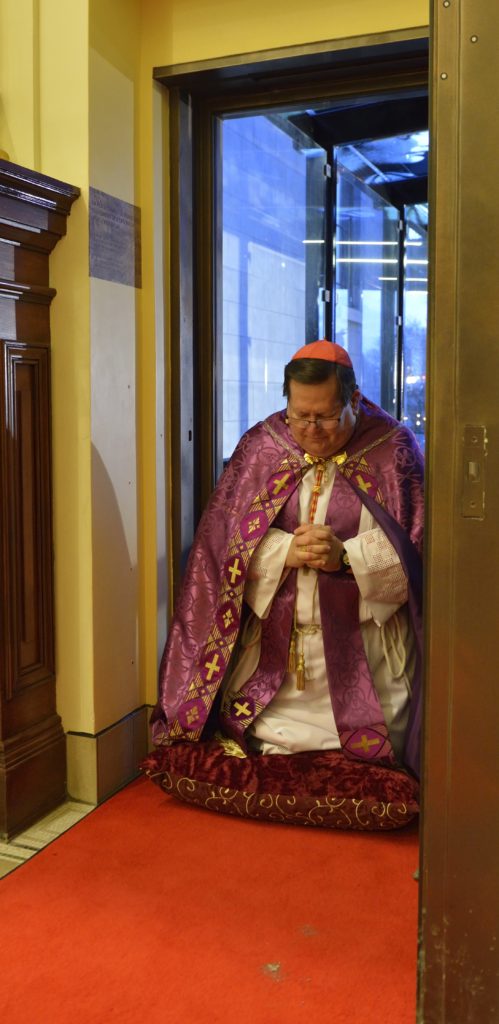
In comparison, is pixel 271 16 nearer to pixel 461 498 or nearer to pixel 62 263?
pixel 62 263

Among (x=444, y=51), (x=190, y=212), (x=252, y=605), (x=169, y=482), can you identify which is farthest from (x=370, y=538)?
(x=444, y=51)

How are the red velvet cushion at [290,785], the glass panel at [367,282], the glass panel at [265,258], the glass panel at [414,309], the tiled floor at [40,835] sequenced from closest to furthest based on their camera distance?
the tiled floor at [40,835], the red velvet cushion at [290,785], the glass panel at [265,258], the glass panel at [367,282], the glass panel at [414,309]

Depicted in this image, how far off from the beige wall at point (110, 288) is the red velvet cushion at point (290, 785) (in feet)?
1.03


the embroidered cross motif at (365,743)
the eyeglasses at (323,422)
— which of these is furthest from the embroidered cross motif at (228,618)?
the eyeglasses at (323,422)

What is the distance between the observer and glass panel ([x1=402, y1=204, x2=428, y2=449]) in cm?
619

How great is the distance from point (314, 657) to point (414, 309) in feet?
11.9

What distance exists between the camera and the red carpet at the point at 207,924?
84.4 inches

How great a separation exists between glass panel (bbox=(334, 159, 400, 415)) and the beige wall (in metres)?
1.78

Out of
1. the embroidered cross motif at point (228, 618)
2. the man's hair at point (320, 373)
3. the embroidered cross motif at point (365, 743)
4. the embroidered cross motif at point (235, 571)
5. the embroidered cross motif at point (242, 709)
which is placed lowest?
the embroidered cross motif at point (365, 743)

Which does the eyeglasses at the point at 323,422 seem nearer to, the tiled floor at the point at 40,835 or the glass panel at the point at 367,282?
the tiled floor at the point at 40,835

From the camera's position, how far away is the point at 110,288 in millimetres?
3131

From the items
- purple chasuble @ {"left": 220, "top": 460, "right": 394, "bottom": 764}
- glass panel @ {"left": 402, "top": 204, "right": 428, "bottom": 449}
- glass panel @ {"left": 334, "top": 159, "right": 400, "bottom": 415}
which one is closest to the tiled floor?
purple chasuble @ {"left": 220, "top": 460, "right": 394, "bottom": 764}

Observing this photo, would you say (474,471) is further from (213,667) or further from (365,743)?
(213,667)

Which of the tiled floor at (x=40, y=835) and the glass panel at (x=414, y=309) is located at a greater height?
the glass panel at (x=414, y=309)
